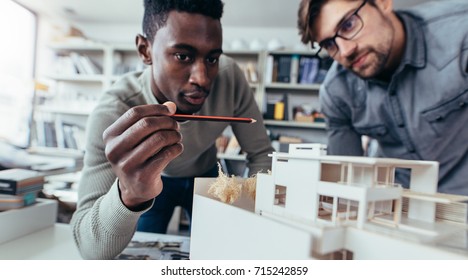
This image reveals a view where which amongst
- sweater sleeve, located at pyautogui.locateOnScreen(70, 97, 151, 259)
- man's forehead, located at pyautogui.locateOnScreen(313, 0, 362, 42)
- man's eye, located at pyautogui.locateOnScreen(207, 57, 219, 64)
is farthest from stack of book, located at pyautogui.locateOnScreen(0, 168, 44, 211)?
man's forehead, located at pyautogui.locateOnScreen(313, 0, 362, 42)

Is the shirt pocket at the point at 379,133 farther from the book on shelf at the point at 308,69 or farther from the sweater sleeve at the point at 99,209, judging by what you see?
the sweater sleeve at the point at 99,209

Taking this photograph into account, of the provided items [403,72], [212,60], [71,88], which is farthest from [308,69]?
[71,88]

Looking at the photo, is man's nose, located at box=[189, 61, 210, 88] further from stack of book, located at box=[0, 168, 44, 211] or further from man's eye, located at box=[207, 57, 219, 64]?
stack of book, located at box=[0, 168, 44, 211]

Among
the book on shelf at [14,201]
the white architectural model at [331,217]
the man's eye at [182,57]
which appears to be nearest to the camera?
the white architectural model at [331,217]

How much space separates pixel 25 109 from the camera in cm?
57

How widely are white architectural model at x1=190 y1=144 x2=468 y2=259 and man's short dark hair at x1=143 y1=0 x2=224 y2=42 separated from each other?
23cm

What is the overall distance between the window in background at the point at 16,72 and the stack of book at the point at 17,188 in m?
0.07

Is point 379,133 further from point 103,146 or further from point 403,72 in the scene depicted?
point 103,146

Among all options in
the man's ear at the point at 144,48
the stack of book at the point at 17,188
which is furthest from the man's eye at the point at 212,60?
the stack of book at the point at 17,188

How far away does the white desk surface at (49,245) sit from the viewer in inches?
17.6

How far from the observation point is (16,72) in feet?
1.65

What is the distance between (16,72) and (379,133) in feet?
2.45

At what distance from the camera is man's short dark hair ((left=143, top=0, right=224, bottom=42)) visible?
0.37 m

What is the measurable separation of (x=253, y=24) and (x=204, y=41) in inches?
8.1
